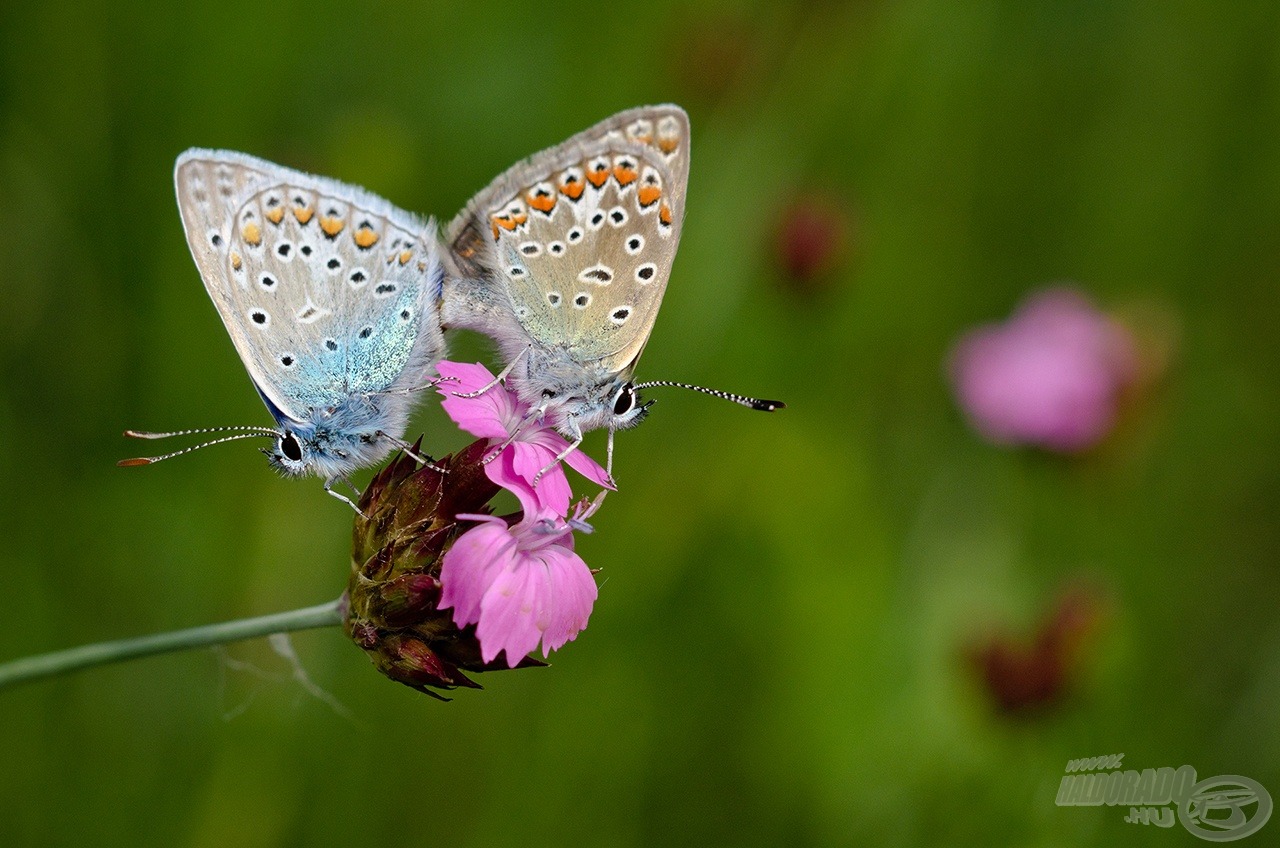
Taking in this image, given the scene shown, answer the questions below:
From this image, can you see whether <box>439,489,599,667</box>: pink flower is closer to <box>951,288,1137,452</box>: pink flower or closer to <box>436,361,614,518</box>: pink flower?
<box>436,361,614,518</box>: pink flower

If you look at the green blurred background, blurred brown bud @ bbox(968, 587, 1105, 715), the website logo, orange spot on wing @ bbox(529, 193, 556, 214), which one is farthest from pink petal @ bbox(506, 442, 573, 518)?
the website logo

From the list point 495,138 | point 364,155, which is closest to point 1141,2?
point 495,138

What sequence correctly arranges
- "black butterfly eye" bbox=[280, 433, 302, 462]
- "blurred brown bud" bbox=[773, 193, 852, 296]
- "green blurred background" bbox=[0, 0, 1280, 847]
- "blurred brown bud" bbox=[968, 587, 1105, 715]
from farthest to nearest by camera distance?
1. "blurred brown bud" bbox=[773, 193, 852, 296]
2. "green blurred background" bbox=[0, 0, 1280, 847]
3. "blurred brown bud" bbox=[968, 587, 1105, 715]
4. "black butterfly eye" bbox=[280, 433, 302, 462]

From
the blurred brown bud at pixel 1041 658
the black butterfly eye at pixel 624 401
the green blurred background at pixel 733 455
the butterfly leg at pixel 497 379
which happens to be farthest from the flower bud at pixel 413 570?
the blurred brown bud at pixel 1041 658

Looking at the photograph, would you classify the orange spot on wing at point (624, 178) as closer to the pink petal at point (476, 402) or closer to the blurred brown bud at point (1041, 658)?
the pink petal at point (476, 402)

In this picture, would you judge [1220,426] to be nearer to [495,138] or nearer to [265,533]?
[495,138]

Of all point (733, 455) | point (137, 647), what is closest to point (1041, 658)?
point (733, 455)
